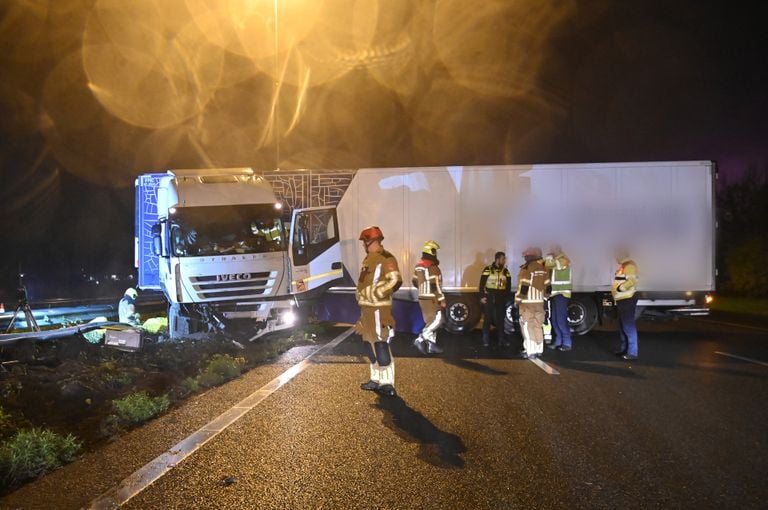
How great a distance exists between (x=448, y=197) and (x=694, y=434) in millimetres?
8052

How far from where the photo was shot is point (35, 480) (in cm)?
441

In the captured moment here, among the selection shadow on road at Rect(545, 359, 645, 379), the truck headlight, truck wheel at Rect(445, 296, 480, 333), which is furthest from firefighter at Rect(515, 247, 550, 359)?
the truck headlight

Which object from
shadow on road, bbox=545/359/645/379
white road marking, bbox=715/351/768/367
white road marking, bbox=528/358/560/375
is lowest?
white road marking, bbox=715/351/768/367

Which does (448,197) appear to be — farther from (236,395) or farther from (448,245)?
(236,395)

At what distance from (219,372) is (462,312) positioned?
614 cm

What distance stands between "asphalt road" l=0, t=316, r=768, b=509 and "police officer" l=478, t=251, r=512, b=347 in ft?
8.40

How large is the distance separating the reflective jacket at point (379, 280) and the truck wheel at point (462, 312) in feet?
19.6

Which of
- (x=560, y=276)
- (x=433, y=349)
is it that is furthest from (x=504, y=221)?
(x=433, y=349)

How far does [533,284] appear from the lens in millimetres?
10039

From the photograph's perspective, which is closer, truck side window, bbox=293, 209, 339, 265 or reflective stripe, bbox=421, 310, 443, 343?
reflective stripe, bbox=421, 310, 443, 343

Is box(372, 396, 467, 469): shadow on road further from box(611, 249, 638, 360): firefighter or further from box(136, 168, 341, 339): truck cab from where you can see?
box(136, 168, 341, 339): truck cab

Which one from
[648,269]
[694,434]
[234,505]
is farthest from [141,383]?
[648,269]

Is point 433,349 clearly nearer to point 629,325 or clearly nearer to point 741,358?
point 629,325

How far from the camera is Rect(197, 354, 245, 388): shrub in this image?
7.79 meters
